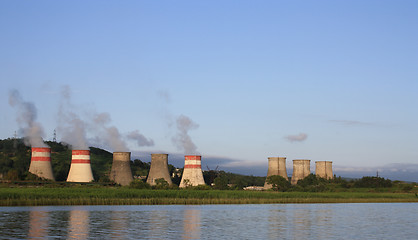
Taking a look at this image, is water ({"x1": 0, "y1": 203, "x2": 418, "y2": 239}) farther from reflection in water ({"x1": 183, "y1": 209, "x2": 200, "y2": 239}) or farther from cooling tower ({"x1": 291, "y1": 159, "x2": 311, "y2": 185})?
cooling tower ({"x1": 291, "y1": 159, "x2": 311, "y2": 185})

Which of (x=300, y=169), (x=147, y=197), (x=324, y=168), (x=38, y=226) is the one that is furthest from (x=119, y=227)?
(x=324, y=168)

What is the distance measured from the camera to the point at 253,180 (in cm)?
10269

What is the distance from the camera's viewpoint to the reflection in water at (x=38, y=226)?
19864 mm

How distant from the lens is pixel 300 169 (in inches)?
2965

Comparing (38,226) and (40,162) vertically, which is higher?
(40,162)

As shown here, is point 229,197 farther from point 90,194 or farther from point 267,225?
point 267,225

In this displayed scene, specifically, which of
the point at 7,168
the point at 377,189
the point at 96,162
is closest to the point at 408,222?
the point at 377,189

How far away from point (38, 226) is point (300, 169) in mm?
56460

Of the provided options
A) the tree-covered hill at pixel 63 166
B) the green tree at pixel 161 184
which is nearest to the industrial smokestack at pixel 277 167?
the tree-covered hill at pixel 63 166

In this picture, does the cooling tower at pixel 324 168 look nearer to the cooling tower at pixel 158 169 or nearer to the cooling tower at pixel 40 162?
the cooling tower at pixel 158 169

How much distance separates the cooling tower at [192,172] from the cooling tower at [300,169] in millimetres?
21181

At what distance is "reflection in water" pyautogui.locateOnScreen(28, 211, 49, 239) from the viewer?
19.9 m

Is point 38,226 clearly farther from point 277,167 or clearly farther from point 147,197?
point 277,167

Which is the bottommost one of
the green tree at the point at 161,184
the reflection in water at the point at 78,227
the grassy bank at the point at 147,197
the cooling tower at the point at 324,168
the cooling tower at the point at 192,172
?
the reflection in water at the point at 78,227
